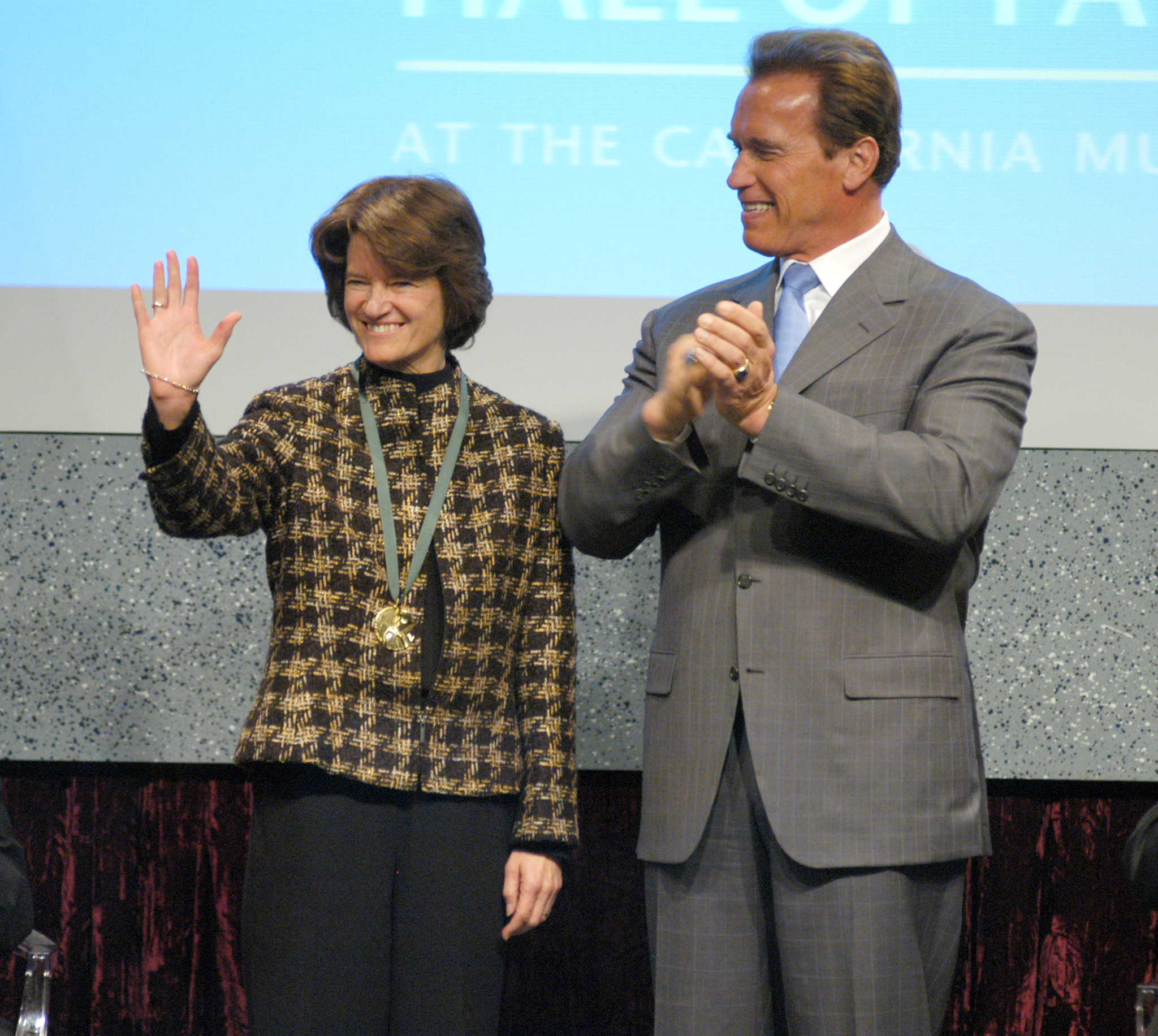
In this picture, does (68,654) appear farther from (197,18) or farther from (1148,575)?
(1148,575)

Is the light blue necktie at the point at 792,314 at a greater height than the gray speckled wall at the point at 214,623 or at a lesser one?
greater

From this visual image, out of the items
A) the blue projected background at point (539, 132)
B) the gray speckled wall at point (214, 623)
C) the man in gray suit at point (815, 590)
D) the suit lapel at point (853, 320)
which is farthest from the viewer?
the gray speckled wall at point (214, 623)

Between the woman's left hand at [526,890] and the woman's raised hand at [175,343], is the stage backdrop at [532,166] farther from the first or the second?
the woman's left hand at [526,890]

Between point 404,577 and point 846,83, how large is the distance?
33.2 inches

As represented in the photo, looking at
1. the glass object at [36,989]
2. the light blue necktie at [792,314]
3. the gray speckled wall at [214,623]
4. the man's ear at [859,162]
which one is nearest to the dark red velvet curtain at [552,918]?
the gray speckled wall at [214,623]

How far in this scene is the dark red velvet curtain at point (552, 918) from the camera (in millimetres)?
2514

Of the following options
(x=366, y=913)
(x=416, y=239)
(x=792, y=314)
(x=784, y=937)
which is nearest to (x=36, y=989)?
(x=366, y=913)

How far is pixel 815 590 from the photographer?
152 centimetres

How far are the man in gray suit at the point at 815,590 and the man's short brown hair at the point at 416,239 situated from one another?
273 mm

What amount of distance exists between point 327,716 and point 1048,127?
169 centimetres

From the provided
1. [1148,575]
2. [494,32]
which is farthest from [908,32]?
[1148,575]

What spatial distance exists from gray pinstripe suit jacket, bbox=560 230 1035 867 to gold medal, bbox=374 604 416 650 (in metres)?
0.25

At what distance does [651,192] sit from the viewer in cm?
236

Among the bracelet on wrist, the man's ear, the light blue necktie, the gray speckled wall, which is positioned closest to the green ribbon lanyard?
the bracelet on wrist
